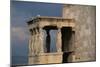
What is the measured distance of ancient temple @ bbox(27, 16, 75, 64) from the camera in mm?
2566

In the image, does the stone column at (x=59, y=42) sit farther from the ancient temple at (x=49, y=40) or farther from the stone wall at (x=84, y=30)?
the stone wall at (x=84, y=30)

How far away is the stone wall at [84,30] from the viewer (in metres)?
2.69

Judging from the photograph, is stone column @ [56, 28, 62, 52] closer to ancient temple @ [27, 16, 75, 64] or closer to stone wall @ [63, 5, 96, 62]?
ancient temple @ [27, 16, 75, 64]

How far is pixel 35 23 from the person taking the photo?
2.55 metres

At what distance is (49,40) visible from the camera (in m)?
2.61

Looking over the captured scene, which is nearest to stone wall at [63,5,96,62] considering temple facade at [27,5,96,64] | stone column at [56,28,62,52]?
temple facade at [27,5,96,64]

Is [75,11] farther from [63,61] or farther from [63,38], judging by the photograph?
[63,61]

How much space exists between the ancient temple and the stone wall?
6cm

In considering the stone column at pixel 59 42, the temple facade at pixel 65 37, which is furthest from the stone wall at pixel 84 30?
the stone column at pixel 59 42

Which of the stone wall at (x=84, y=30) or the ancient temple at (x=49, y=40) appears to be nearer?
the ancient temple at (x=49, y=40)

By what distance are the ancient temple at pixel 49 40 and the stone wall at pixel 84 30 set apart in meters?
0.06

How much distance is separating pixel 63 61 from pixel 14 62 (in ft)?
1.60

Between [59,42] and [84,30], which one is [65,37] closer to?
[59,42]

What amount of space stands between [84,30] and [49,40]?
0.39 meters
